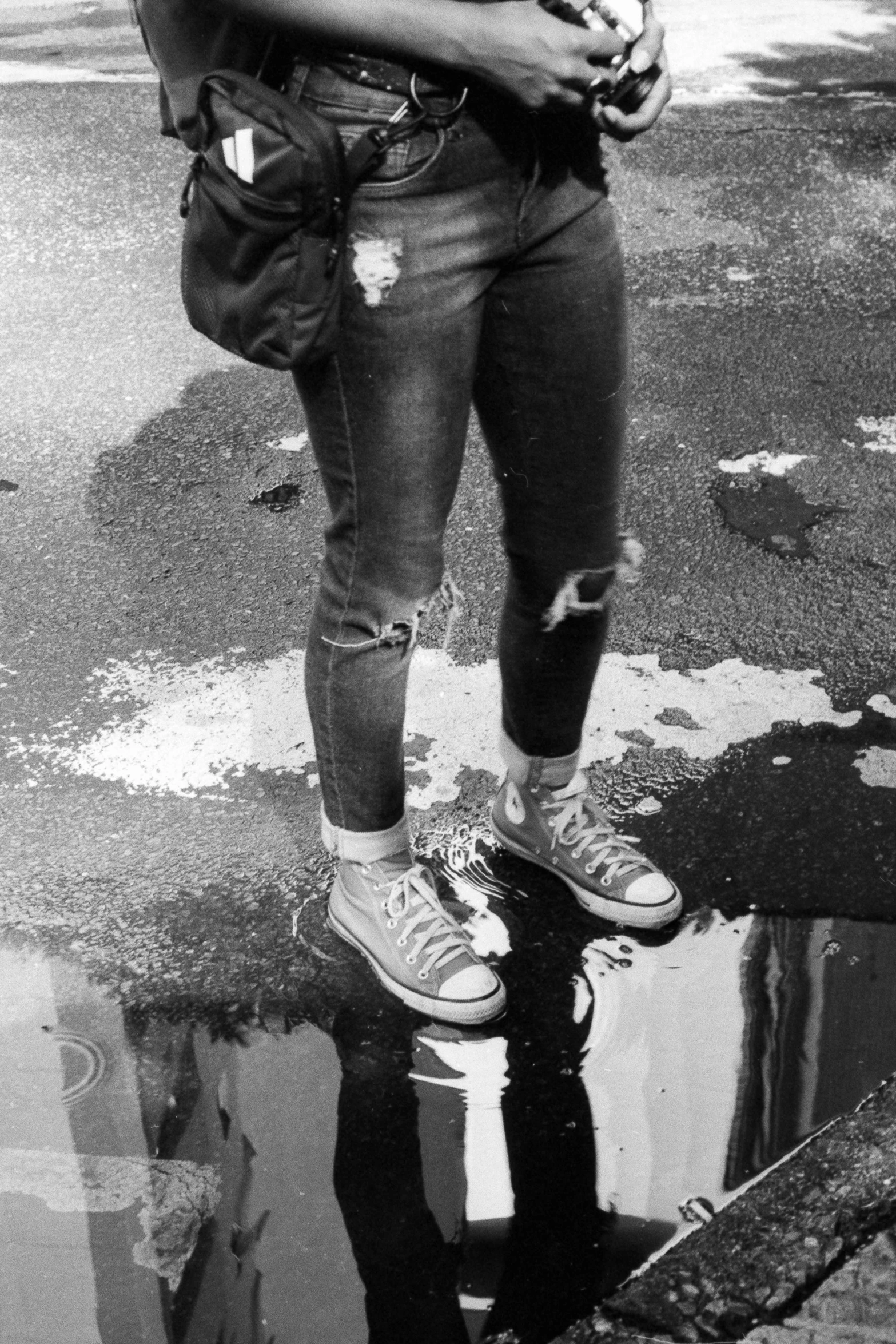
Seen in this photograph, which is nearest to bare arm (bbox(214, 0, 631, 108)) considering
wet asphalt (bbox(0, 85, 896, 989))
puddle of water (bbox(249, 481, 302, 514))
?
wet asphalt (bbox(0, 85, 896, 989))

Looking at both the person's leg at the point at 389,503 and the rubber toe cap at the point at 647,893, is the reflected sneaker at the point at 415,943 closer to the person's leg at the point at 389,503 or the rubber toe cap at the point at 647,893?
the person's leg at the point at 389,503

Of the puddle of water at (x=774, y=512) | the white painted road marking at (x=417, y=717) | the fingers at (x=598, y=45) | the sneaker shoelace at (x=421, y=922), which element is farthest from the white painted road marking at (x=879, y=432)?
the fingers at (x=598, y=45)

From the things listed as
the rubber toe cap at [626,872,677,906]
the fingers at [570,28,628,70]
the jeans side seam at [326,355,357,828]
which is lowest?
the rubber toe cap at [626,872,677,906]

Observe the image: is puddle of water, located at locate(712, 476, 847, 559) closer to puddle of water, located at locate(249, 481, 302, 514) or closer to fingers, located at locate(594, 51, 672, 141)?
puddle of water, located at locate(249, 481, 302, 514)

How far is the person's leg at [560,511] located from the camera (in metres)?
1.85

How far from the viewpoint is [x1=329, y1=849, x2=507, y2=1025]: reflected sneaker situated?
7.04 ft

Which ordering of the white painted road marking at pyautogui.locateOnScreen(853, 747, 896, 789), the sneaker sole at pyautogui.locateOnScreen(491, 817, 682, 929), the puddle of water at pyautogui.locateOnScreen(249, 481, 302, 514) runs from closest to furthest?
the sneaker sole at pyautogui.locateOnScreen(491, 817, 682, 929) < the white painted road marking at pyautogui.locateOnScreen(853, 747, 896, 789) < the puddle of water at pyautogui.locateOnScreen(249, 481, 302, 514)

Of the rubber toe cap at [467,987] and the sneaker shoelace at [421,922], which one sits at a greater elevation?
the sneaker shoelace at [421,922]

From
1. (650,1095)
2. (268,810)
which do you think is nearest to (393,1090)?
(650,1095)

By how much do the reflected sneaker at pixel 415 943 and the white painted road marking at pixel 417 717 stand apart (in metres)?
0.39

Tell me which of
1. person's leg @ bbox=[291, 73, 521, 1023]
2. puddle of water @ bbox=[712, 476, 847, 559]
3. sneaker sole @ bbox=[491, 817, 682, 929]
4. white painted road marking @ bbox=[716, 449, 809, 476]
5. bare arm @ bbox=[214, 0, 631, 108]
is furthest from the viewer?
white painted road marking @ bbox=[716, 449, 809, 476]

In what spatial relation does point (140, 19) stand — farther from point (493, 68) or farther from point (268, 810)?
point (268, 810)

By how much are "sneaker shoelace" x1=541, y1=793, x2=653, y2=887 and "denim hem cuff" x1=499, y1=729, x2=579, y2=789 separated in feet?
0.12

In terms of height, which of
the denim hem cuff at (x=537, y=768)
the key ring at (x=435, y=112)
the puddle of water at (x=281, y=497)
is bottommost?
the puddle of water at (x=281, y=497)
